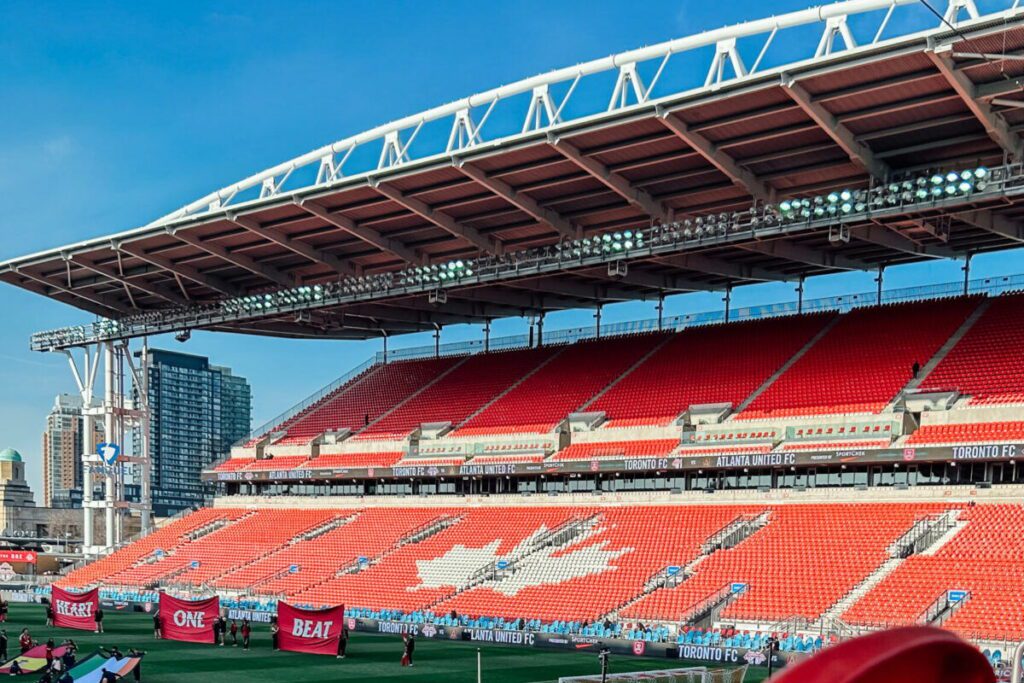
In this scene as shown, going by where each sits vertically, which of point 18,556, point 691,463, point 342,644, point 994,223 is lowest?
point 342,644

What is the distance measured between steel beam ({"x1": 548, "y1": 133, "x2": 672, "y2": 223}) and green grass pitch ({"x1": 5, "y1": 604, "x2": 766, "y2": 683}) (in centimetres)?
1646

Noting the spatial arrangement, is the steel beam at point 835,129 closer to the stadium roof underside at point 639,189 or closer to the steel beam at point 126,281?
the stadium roof underside at point 639,189

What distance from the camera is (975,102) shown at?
3406 centimetres

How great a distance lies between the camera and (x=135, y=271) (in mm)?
60312

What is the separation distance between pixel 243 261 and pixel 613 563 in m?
24.6

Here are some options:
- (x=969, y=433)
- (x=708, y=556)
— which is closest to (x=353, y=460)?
(x=708, y=556)

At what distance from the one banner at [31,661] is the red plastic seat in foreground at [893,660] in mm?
30464

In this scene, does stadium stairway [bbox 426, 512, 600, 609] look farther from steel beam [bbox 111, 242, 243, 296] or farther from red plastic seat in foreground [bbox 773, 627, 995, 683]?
red plastic seat in foreground [bbox 773, 627, 995, 683]

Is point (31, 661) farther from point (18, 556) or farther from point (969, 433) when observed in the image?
point (18, 556)

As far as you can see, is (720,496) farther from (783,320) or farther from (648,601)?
(783,320)

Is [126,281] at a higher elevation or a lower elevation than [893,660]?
higher

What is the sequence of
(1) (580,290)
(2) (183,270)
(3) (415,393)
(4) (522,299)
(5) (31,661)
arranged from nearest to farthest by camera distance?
(5) (31,661) < (1) (580,290) < (2) (183,270) < (4) (522,299) < (3) (415,393)

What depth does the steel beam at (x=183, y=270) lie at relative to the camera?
5628 cm

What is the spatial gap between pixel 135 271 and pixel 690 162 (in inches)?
1220
